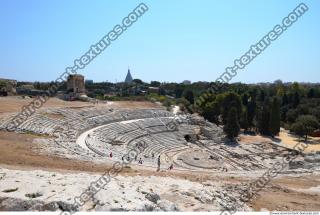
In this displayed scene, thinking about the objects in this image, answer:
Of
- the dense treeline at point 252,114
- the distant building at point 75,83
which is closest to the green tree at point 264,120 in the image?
the dense treeline at point 252,114

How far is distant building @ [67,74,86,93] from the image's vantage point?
184 feet

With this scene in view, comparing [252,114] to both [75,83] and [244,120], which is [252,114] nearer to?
[244,120]

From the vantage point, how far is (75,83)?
5644 centimetres

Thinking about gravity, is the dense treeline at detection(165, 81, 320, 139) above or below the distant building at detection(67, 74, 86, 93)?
below

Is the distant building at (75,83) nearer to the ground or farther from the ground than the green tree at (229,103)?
farther from the ground

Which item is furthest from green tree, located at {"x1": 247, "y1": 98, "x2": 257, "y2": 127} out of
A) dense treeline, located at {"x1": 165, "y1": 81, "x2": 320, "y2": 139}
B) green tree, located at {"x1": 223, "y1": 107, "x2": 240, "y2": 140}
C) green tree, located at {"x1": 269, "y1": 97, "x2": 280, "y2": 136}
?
green tree, located at {"x1": 223, "y1": 107, "x2": 240, "y2": 140}

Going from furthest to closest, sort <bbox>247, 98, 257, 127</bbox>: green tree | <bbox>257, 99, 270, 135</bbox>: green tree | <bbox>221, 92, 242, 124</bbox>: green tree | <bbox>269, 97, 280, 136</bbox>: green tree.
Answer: <bbox>247, 98, 257, 127</bbox>: green tree
<bbox>257, 99, 270, 135</bbox>: green tree
<bbox>269, 97, 280, 136</bbox>: green tree
<bbox>221, 92, 242, 124</bbox>: green tree

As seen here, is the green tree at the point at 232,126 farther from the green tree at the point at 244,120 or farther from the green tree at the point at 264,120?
the green tree at the point at 264,120

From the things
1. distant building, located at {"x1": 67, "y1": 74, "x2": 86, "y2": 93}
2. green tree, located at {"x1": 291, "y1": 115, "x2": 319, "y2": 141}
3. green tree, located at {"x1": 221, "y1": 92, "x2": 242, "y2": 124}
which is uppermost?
distant building, located at {"x1": 67, "y1": 74, "x2": 86, "y2": 93}

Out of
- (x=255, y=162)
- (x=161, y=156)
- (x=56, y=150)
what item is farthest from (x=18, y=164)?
(x=255, y=162)

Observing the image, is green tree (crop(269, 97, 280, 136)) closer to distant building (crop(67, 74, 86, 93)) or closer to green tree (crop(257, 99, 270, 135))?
green tree (crop(257, 99, 270, 135))

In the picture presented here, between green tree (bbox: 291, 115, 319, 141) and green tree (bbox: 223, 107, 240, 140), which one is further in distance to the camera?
green tree (bbox: 291, 115, 319, 141)

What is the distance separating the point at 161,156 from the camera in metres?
30.2

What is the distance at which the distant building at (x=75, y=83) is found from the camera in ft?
184
